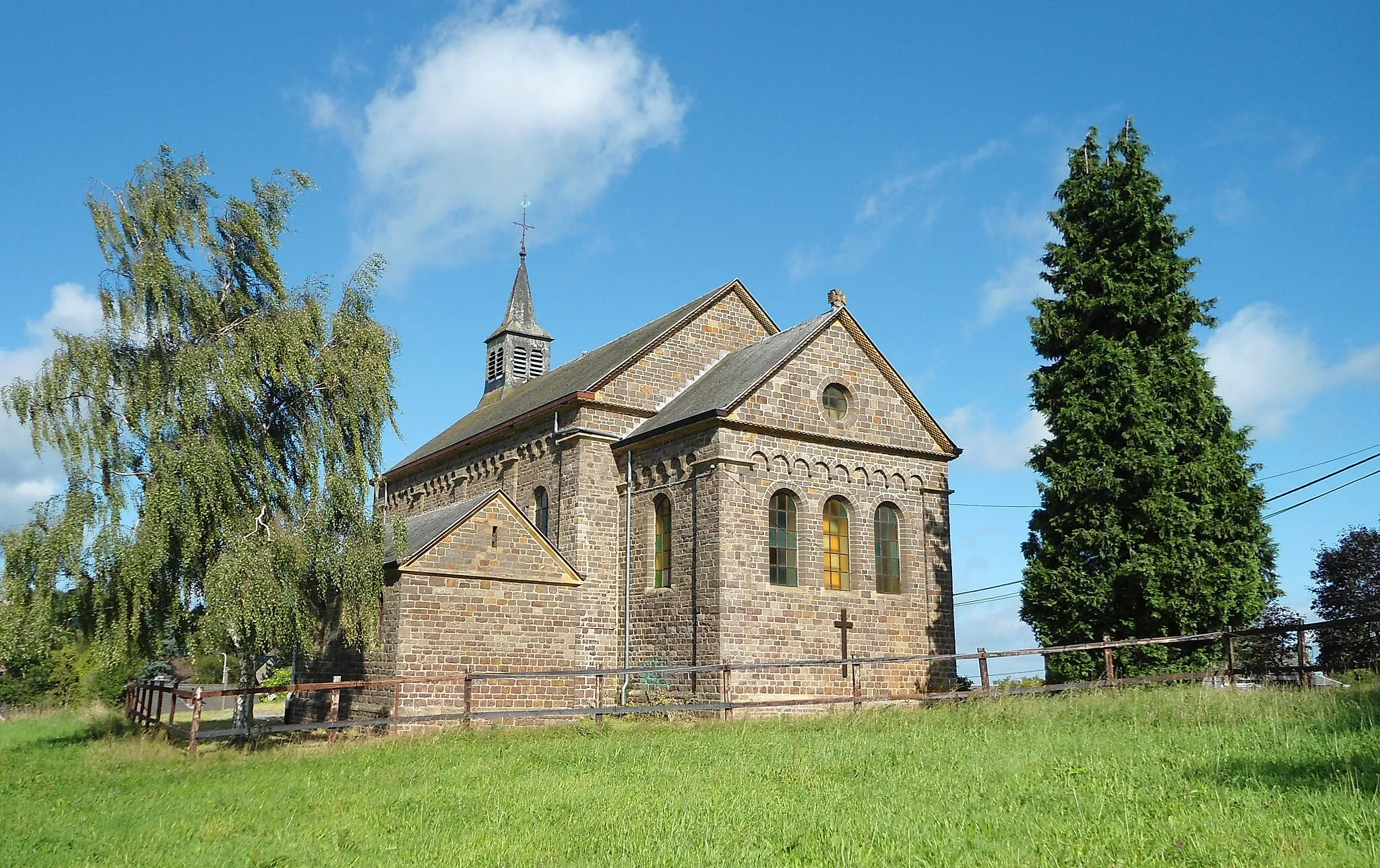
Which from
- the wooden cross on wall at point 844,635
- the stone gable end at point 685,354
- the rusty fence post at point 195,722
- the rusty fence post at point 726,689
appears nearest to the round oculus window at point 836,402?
the stone gable end at point 685,354

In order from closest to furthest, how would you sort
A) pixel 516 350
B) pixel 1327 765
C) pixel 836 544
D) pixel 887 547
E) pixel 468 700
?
pixel 1327 765
pixel 468 700
pixel 836 544
pixel 887 547
pixel 516 350

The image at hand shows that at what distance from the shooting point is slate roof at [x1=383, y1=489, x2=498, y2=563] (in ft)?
68.7

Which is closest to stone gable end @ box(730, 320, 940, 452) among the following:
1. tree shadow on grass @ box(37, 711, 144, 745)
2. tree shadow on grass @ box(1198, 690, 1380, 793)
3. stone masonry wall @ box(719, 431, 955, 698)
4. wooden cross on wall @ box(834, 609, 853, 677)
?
stone masonry wall @ box(719, 431, 955, 698)

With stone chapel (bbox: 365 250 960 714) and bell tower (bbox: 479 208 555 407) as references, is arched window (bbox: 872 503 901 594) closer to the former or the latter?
stone chapel (bbox: 365 250 960 714)

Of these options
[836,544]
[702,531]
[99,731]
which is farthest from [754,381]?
[99,731]

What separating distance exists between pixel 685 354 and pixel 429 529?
827 cm

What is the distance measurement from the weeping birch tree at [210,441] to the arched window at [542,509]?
5937 mm

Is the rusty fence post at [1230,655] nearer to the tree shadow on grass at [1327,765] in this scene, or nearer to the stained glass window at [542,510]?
the tree shadow on grass at [1327,765]

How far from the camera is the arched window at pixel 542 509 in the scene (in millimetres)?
25795

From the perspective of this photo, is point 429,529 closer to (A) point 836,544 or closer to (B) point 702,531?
(B) point 702,531

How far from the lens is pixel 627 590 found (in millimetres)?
23922

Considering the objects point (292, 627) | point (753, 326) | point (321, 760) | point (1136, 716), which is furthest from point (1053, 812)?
point (753, 326)

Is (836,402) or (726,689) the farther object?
(836,402)

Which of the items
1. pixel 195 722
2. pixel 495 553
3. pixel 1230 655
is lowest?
pixel 195 722
